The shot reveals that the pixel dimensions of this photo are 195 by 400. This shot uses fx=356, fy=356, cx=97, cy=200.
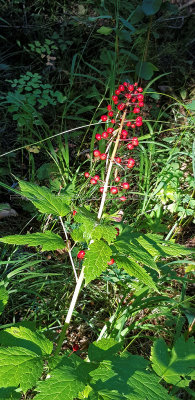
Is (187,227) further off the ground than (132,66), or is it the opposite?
(132,66)

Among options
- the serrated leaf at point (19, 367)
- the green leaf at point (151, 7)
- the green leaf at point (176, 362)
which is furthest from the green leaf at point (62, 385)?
the green leaf at point (151, 7)

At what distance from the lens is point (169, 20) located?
4.55 metres

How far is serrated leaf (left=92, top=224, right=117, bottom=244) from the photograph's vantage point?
1252mm

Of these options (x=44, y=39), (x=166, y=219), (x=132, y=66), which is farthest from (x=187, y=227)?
(x=44, y=39)

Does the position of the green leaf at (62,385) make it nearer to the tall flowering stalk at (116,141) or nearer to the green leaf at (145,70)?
the tall flowering stalk at (116,141)

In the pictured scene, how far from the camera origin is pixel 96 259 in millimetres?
1227

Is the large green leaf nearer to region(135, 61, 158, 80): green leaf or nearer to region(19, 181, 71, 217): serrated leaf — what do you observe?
region(19, 181, 71, 217): serrated leaf

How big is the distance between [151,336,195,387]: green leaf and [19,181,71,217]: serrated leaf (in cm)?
74

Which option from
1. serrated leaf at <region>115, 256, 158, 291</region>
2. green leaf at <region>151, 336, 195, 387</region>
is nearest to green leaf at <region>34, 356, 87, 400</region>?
serrated leaf at <region>115, 256, 158, 291</region>

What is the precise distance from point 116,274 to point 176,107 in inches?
90.6


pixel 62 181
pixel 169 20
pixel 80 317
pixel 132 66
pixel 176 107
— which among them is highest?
pixel 169 20

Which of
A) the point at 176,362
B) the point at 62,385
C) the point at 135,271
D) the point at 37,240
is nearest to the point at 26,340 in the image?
the point at 62,385

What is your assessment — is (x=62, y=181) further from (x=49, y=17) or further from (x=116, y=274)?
(x=49, y=17)

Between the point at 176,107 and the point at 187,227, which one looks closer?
the point at 187,227
